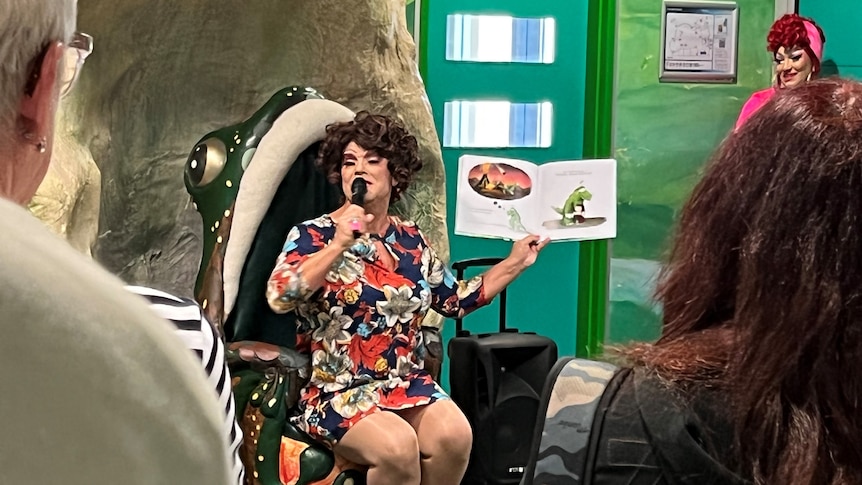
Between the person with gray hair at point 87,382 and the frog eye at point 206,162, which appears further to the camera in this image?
the frog eye at point 206,162

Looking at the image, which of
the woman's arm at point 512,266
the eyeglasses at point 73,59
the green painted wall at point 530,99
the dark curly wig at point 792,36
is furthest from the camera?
the green painted wall at point 530,99

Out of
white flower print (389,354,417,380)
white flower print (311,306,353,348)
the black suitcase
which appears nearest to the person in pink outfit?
the black suitcase

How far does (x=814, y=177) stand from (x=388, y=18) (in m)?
2.30

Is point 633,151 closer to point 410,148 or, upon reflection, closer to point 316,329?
point 410,148

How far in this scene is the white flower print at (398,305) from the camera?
262cm

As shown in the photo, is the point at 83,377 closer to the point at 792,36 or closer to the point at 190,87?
the point at 190,87

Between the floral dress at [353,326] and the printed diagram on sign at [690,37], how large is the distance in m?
2.19

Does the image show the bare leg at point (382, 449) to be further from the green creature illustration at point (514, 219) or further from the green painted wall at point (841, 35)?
the green painted wall at point (841, 35)

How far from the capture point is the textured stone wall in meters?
3.09

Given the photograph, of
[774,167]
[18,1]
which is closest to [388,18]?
[774,167]

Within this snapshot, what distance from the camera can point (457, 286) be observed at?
2.88 metres

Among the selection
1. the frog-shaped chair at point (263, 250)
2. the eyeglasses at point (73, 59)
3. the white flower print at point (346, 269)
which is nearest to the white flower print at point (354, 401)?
the frog-shaped chair at point (263, 250)

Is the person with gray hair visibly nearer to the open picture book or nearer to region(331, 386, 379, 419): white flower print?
region(331, 386, 379, 419): white flower print

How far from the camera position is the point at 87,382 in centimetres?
39
